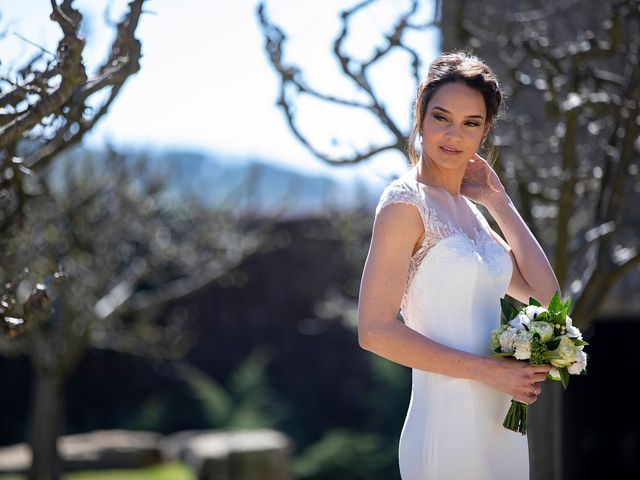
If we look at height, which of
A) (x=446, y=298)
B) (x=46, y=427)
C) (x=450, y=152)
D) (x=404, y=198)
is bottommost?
(x=46, y=427)

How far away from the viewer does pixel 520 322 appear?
2912 millimetres

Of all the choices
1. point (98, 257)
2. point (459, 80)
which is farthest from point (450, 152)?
point (98, 257)

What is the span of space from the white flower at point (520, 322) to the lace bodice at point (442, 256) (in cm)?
18

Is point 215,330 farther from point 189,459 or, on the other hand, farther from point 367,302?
point 367,302

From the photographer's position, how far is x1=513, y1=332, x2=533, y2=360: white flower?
2.84m

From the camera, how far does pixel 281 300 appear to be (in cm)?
1636

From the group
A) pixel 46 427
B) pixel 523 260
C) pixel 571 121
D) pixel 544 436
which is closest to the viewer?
pixel 523 260

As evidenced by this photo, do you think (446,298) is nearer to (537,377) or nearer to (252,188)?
(537,377)

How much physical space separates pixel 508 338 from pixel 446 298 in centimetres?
24

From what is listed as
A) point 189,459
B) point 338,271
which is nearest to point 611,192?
point 189,459

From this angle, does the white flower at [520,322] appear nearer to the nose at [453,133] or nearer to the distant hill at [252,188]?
the nose at [453,133]

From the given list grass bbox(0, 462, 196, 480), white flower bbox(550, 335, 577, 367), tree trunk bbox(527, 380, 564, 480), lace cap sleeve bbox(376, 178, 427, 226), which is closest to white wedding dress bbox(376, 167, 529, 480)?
lace cap sleeve bbox(376, 178, 427, 226)

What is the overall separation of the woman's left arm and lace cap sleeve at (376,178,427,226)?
1.46ft

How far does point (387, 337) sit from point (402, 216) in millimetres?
350
